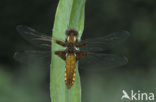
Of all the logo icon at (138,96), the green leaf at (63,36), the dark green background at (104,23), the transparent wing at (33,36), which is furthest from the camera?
the dark green background at (104,23)

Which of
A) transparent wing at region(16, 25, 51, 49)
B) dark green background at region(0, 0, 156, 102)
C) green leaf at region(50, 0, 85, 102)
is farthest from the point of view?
dark green background at region(0, 0, 156, 102)

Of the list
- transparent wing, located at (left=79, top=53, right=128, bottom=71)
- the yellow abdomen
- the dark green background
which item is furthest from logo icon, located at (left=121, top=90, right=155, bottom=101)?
the yellow abdomen

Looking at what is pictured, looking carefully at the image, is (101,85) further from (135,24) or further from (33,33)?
(33,33)

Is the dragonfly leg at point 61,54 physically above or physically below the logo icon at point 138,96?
above

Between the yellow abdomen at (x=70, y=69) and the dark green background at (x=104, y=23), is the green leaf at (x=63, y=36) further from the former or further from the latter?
the dark green background at (x=104, y=23)

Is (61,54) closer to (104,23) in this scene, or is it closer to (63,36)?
(63,36)

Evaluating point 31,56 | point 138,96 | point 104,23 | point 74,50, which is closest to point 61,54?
point 74,50

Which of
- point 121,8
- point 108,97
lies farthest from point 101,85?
point 121,8

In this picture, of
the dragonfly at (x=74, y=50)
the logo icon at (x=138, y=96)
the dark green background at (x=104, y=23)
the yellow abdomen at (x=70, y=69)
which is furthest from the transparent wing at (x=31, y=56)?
the dark green background at (x=104, y=23)

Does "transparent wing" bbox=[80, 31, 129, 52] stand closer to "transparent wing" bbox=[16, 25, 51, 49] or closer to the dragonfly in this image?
the dragonfly
